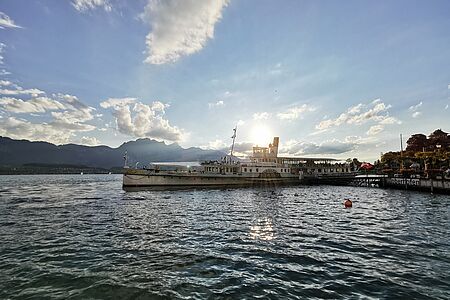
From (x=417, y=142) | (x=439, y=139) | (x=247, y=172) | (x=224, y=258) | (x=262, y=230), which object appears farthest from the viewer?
(x=417, y=142)

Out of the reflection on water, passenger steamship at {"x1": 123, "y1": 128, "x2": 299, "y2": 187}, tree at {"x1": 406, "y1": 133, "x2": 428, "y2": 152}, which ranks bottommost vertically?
the reflection on water

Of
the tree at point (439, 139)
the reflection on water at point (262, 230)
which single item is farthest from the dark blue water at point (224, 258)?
the tree at point (439, 139)

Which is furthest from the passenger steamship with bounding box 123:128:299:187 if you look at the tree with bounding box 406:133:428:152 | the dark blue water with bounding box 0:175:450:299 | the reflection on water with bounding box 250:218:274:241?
the tree with bounding box 406:133:428:152

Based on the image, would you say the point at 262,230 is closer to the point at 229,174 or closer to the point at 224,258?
the point at 224,258

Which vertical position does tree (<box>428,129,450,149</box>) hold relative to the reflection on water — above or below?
above

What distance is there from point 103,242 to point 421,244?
18.5 metres

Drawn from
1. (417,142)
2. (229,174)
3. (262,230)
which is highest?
(417,142)

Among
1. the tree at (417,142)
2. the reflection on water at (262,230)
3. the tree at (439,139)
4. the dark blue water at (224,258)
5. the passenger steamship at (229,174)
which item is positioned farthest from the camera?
the tree at (417,142)

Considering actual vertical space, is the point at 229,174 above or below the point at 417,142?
below

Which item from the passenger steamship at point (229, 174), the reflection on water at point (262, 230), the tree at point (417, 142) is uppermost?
the tree at point (417, 142)

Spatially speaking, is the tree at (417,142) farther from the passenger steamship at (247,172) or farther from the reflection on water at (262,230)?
the reflection on water at (262,230)

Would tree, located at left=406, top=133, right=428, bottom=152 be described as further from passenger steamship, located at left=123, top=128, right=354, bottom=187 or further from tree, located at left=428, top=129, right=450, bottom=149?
passenger steamship, located at left=123, top=128, right=354, bottom=187

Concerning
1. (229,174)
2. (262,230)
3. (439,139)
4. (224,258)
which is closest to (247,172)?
(229,174)

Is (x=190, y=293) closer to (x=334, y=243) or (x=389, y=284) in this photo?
(x=389, y=284)
